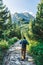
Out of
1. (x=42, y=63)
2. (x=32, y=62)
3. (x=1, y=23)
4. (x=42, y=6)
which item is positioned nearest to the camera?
(x=42, y=63)

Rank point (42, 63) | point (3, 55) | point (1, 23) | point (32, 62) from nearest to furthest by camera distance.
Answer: point (42, 63), point (32, 62), point (3, 55), point (1, 23)

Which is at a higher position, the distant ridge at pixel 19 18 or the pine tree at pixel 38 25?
the pine tree at pixel 38 25

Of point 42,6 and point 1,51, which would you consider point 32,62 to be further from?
point 42,6

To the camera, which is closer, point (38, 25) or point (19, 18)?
point (38, 25)

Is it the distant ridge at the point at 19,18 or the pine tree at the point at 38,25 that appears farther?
the distant ridge at the point at 19,18

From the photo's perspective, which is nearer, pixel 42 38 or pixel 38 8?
pixel 42 38

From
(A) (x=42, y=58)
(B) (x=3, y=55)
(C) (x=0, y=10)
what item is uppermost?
(C) (x=0, y=10)

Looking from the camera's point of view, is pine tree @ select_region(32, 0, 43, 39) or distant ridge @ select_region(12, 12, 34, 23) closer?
pine tree @ select_region(32, 0, 43, 39)

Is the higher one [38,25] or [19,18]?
[38,25]

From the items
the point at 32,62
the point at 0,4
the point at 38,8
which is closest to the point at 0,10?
the point at 0,4

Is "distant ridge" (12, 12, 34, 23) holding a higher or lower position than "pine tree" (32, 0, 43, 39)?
lower

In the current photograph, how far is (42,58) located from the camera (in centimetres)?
1107

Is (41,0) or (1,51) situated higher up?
(41,0)

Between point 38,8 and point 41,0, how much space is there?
2.82 ft
